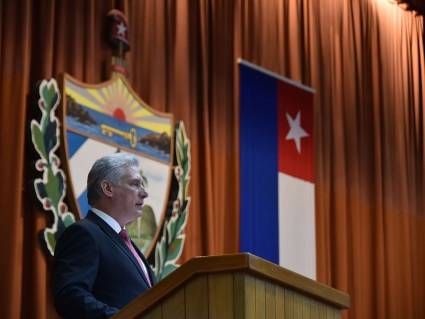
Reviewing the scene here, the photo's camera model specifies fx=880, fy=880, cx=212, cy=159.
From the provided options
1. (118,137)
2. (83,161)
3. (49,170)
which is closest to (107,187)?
(49,170)

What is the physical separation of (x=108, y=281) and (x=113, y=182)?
14.1 inches

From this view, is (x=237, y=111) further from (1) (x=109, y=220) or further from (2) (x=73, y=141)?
(1) (x=109, y=220)

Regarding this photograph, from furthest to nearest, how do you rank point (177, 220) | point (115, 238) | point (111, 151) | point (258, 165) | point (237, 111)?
1. point (258, 165)
2. point (237, 111)
3. point (177, 220)
4. point (111, 151)
5. point (115, 238)

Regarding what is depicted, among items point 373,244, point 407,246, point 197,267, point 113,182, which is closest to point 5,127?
point 113,182

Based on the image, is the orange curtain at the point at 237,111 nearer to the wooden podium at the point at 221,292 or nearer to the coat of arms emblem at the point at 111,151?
the coat of arms emblem at the point at 111,151

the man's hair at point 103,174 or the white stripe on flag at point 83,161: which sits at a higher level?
the white stripe on flag at point 83,161

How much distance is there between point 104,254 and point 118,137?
2808 millimetres

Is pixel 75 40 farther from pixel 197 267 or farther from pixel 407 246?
pixel 407 246

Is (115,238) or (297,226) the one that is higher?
(297,226)

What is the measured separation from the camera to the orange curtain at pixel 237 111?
4922 mm

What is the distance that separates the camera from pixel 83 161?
5082mm

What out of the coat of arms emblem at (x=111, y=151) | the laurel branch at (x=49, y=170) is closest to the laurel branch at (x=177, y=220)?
the coat of arms emblem at (x=111, y=151)

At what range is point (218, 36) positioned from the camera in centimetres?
667

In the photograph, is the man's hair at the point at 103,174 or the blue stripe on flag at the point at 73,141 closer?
the man's hair at the point at 103,174
